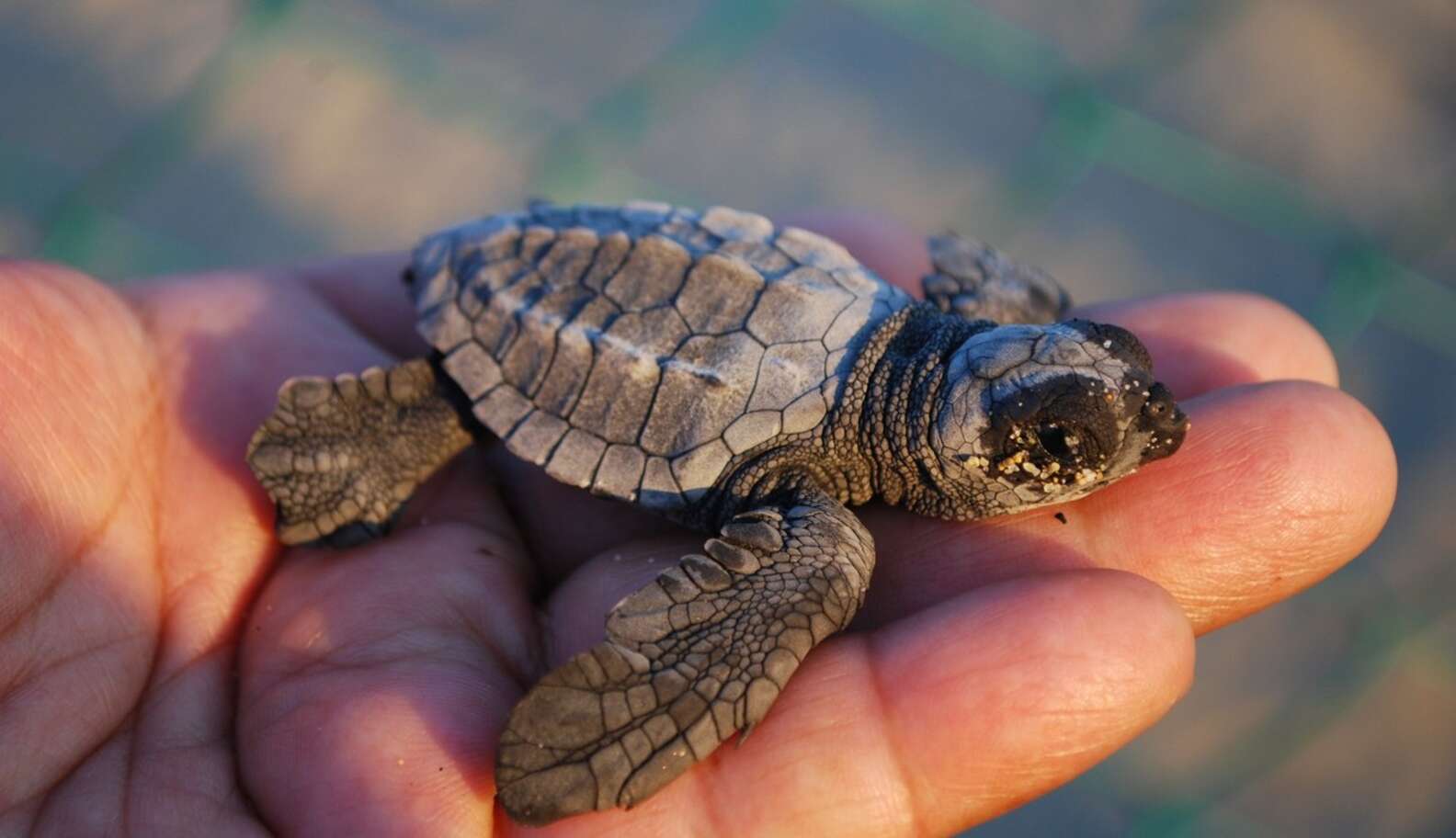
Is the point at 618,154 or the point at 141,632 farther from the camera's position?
the point at 618,154

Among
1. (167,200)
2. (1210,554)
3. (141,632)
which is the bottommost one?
(167,200)

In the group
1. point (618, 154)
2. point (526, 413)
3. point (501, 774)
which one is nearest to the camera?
point (501, 774)

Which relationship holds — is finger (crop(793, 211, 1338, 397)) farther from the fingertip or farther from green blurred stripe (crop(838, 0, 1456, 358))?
green blurred stripe (crop(838, 0, 1456, 358))

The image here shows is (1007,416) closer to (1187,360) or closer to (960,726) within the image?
(960,726)

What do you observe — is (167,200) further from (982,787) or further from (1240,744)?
(1240,744)

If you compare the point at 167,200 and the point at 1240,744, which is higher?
the point at 1240,744

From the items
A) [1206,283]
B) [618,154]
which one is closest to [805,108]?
[618,154]

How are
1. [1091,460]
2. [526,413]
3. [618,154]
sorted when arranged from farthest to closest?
[618,154] → [526,413] → [1091,460]

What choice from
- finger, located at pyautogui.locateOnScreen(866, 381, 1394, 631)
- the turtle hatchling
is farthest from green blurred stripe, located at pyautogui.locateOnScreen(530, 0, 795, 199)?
finger, located at pyautogui.locateOnScreen(866, 381, 1394, 631)

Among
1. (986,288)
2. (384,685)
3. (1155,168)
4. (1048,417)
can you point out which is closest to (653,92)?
(1155,168)
